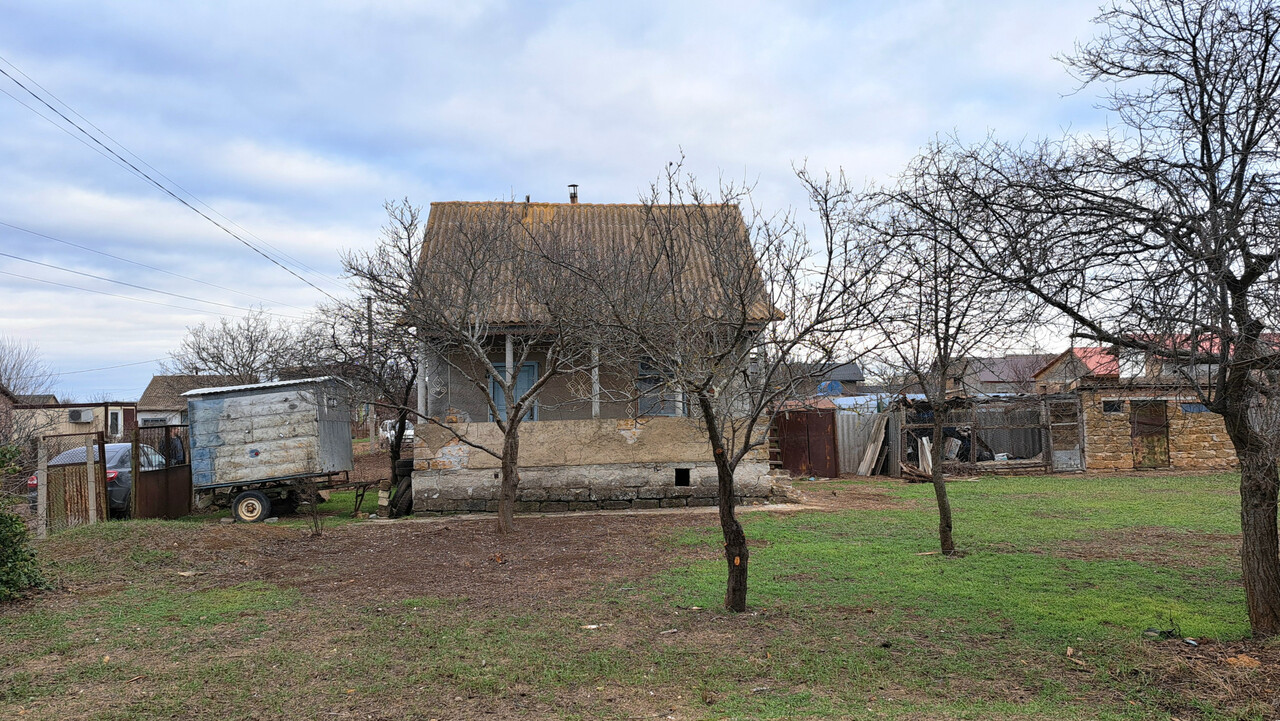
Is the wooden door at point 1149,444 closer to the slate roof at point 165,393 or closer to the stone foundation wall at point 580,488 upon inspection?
the stone foundation wall at point 580,488

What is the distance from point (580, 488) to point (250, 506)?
5.88 meters

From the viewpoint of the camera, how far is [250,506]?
1406 centimetres

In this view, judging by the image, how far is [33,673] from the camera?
5285 millimetres

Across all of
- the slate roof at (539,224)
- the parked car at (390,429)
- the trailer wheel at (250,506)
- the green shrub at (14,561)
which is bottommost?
the trailer wheel at (250,506)

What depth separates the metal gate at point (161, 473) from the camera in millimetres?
13555

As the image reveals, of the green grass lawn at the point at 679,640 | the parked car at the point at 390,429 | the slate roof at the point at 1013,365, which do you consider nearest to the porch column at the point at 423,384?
the parked car at the point at 390,429

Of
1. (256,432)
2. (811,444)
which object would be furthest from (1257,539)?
(811,444)

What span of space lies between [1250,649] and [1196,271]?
2.68 metres

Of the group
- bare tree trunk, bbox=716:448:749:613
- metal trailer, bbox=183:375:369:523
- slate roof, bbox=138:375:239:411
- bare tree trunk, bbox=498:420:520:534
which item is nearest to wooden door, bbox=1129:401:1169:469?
bare tree trunk, bbox=498:420:520:534

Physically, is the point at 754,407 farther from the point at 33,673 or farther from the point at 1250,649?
the point at 33,673

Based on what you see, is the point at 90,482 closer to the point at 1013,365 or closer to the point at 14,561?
the point at 14,561

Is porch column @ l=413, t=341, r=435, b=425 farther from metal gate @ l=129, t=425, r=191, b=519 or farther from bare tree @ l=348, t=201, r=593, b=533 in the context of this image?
metal gate @ l=129, t=425, r=191, b=519

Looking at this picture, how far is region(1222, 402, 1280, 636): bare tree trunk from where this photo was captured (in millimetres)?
5402

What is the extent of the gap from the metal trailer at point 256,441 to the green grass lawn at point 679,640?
4.14 meters
